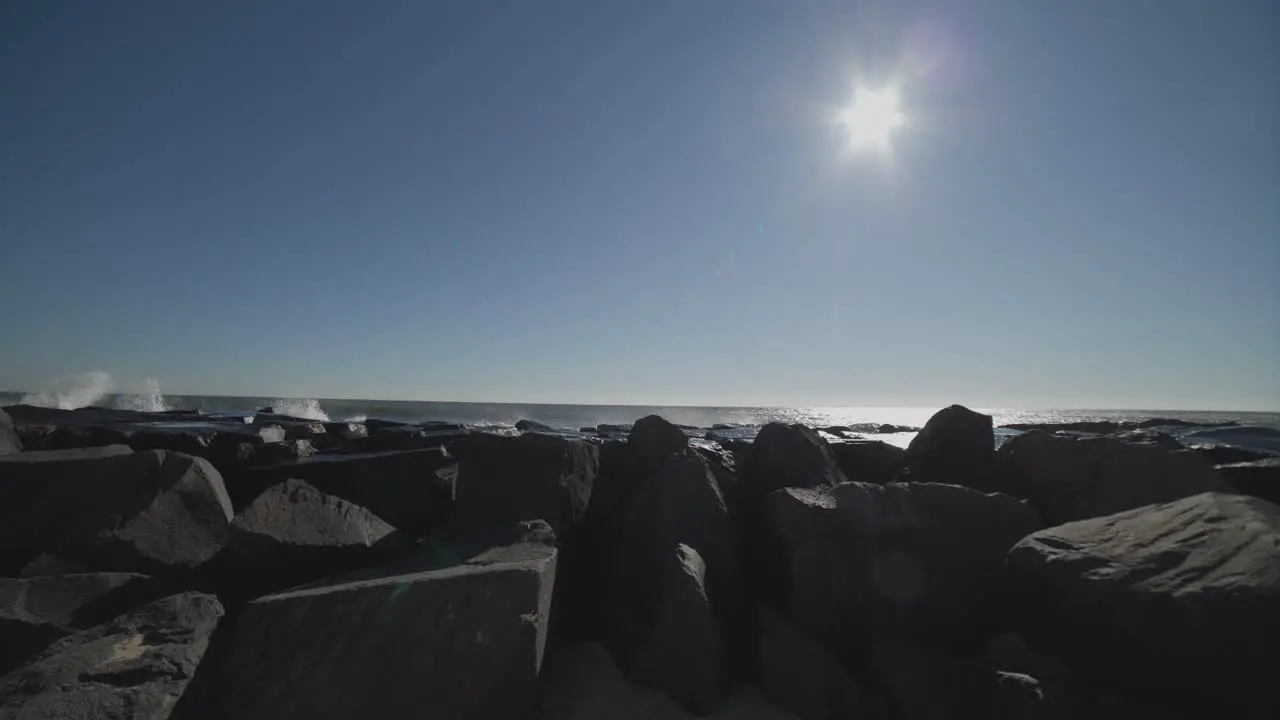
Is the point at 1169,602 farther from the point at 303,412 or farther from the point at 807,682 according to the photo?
the point at 303,412

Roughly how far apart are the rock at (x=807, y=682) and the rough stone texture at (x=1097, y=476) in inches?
→ 96.5

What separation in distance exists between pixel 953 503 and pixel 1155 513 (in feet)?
2.97

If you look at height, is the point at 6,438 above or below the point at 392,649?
above

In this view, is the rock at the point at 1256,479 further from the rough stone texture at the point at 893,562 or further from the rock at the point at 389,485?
the rock at the point at 389,485

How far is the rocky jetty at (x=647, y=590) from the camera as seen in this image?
229cm

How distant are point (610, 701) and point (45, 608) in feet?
9.26

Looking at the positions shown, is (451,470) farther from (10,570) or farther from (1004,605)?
(1004,605)

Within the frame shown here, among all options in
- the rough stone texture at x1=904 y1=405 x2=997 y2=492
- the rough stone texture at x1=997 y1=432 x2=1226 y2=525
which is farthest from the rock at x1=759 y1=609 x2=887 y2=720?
the rough stone texture at x1=904 y1=405 x2=997 y2=492

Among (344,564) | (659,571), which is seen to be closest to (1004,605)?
(659,571)

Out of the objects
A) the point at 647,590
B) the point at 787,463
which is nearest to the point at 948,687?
the point at 647,590

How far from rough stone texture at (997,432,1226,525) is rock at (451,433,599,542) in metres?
3.55

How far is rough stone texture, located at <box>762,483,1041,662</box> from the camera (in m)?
3.05

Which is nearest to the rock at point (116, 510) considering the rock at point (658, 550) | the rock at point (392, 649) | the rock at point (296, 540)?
the rock at point (296, 540)

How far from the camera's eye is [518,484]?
151 inches
